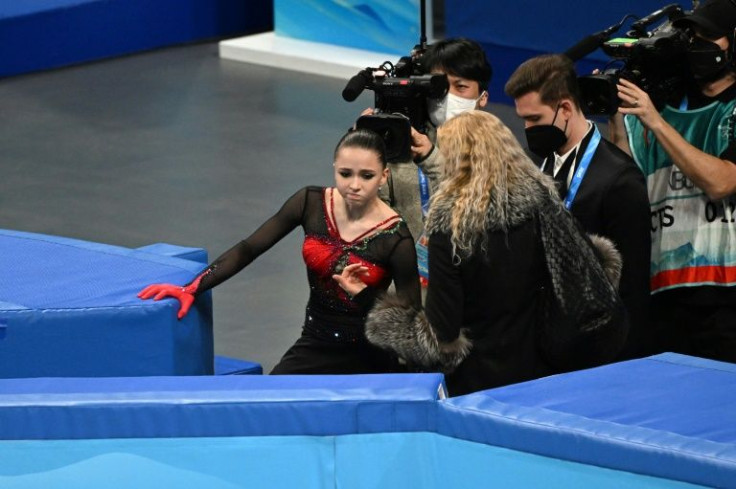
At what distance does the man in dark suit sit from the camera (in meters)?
3.84

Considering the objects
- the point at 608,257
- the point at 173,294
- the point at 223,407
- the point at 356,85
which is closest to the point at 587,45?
the point at 356,85

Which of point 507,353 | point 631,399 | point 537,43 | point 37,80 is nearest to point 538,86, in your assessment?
point 507,353

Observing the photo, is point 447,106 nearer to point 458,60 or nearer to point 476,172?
point 458,60

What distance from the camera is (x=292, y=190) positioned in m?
8.29

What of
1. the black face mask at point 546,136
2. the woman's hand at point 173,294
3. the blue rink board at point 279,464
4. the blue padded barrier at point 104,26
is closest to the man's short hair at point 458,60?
the black face mask at point 546,136

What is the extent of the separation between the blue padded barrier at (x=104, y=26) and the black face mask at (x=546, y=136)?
804 centimetres

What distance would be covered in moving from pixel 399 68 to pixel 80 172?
4.64m

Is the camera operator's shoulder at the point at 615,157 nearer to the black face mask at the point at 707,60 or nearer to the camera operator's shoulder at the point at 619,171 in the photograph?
the camera operator's shoulder at the point at 619,171

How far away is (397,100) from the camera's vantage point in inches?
174

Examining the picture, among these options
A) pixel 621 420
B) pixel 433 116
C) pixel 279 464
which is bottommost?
pixel 279 464

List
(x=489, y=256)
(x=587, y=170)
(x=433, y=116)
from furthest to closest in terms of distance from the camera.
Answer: (x=433, y=116) → (x=587, y=170) → (x=489, y=256)

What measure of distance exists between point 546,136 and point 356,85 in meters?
0.71

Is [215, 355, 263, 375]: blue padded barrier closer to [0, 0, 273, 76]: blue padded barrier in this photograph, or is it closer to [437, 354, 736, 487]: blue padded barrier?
[437, 354, 736, 487]: blue padded barrier

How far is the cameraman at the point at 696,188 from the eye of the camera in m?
3.87
